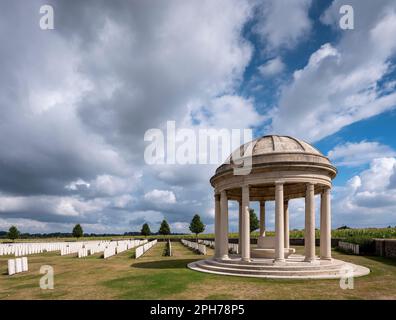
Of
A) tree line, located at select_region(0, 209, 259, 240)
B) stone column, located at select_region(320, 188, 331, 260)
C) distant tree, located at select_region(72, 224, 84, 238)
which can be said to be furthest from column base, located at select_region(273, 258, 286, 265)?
distant tree, located at select_region(72, 224, 84, 238)

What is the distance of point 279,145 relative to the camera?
21797 millimetres

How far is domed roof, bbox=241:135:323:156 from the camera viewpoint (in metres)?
Answer: 21.4

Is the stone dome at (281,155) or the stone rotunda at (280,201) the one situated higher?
the stone dome at (281,155)

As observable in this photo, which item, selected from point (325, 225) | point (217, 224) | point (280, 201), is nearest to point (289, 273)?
point (280, 201)

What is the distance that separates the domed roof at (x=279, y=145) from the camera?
2137cm

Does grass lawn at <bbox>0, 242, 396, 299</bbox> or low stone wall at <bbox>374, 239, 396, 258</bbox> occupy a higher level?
grass lawn at <bbox>0, 242, 396, 299</bbox>

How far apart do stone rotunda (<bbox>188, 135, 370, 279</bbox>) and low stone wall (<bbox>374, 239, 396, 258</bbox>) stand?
1296 centimetres

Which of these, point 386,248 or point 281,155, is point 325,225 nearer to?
point 281,155

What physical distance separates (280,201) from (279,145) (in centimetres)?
440

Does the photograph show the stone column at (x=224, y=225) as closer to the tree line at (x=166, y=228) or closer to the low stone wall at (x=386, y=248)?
the low stone wall at (x=386, y=248)

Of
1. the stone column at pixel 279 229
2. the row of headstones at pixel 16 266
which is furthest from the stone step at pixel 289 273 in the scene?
the row of headstones at pixel 16 266

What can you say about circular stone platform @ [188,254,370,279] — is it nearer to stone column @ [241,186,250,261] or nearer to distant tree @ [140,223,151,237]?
stone column @ [241,186,250,261]
